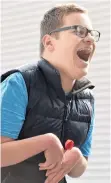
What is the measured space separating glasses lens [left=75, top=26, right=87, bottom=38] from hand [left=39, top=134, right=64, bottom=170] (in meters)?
0.32

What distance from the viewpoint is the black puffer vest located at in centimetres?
108

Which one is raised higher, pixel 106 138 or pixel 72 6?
pixel 72 6

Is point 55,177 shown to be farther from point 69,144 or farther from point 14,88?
point 14,88

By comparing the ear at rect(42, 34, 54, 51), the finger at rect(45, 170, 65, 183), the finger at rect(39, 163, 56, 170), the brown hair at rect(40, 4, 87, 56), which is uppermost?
the brown hair at rect(40, 4, 87, 56)

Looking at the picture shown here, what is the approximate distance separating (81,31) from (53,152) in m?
0.37

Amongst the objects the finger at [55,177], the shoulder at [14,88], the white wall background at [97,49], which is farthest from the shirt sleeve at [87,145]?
the white wall background at [97,49]

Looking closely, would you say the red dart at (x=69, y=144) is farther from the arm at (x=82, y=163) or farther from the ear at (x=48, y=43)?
the ear at (x=48, y=43)

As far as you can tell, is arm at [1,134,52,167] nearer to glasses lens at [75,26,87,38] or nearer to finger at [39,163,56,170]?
finger at [39,163,56,170]

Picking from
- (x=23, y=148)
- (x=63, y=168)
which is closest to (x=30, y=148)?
(x=23, y=148)

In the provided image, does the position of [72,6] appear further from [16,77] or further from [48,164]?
[48,164]

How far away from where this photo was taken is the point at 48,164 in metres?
1.06

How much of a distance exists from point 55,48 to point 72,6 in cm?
14

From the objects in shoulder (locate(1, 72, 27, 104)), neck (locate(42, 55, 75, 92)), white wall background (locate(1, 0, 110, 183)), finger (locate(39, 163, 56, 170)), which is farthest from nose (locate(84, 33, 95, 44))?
white wall background (locate(1, 0, 110, 183))

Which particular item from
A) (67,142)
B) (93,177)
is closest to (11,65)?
(93,177)
